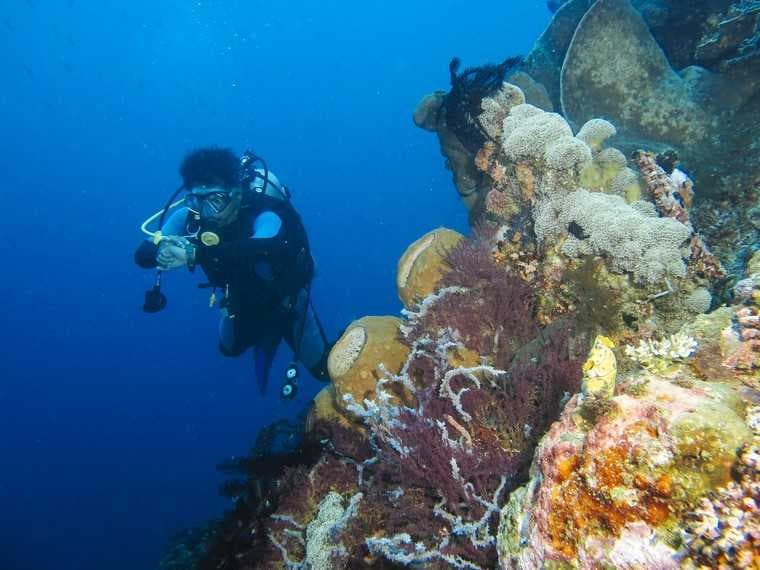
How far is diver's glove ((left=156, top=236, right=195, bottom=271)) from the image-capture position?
18.1 ft

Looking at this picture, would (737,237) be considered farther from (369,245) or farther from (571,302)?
(369,245)

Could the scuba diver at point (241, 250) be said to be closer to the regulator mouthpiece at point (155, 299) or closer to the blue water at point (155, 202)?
the regulator mouthpiece at point (155, 299)

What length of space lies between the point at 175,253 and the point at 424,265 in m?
3.19

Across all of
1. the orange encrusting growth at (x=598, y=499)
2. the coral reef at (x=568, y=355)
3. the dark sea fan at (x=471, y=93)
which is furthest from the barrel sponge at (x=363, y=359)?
the orange encrusting growth at (x=598, y=499)

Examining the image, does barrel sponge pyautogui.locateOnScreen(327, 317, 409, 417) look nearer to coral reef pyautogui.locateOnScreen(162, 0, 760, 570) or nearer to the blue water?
coral reef pyautogui.locateOnScreen(162, 0, 760, 570)

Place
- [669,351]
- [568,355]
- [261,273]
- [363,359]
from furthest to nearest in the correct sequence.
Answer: [261,273], [363,359], [568,355], [669,351]

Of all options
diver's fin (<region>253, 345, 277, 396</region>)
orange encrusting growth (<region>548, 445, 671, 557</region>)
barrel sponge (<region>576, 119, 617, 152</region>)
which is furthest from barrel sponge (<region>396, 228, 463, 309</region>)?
orange encrusting growth (<region>548, 445, 671, 557</region>)

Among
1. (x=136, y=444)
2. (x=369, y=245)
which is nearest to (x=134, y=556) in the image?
(x=136, y=444)

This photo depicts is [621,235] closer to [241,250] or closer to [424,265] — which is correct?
[424,265]

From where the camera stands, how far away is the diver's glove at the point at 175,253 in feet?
18.1

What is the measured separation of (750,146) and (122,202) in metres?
106

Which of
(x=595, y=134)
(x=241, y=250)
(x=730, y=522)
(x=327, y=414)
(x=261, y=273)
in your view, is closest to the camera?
(x=730, y=522)

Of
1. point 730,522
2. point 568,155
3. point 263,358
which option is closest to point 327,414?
point 263,358

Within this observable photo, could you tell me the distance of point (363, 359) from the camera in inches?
182
